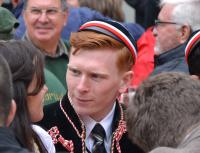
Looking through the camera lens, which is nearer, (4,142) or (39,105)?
(4,142)

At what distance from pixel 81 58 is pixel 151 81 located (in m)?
0.52

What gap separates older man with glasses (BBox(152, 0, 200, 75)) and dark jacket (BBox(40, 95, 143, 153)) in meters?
1.78

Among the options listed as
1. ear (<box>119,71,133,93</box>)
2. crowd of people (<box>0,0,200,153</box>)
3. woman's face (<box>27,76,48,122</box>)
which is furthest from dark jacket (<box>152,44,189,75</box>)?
woman's face (<box>27,76,48,122</box>)

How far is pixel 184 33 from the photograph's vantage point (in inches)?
238

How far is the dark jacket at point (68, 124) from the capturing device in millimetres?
4035

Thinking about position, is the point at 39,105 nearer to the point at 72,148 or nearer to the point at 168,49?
the point at 72,148

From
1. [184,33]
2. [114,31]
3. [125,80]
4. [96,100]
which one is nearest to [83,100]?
[96,100]

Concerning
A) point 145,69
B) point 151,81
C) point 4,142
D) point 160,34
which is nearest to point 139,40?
point 145,69

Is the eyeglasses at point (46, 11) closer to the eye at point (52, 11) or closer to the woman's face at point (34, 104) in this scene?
the eye at point (52, 11)

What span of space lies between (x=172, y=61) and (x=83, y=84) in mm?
1919

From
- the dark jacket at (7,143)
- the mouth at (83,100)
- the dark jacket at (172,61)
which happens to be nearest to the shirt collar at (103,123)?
the mouth at (83,100)

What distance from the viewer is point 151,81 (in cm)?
360

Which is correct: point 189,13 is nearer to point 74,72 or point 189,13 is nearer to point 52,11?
point 52,11

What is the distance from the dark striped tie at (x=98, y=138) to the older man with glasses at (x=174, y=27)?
1.85 meters
